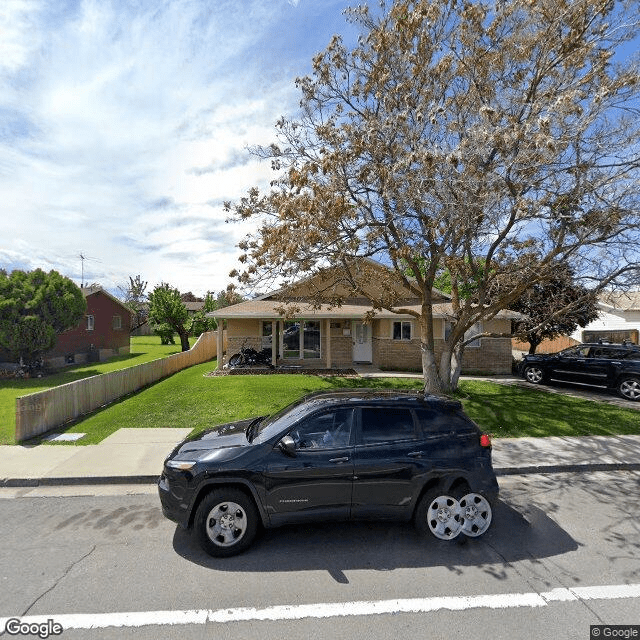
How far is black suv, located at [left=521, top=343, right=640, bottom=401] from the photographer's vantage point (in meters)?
12.1

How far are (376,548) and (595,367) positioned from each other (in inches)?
460

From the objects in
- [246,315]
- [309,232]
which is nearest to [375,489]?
[309,232]

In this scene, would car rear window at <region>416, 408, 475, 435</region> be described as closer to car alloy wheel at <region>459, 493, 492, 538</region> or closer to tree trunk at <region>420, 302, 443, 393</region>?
car alloy wheel at <region>459, 493, 492, 538</region>

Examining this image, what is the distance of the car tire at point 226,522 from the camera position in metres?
→ 4.26

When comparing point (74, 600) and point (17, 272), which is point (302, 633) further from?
point (17, 272)

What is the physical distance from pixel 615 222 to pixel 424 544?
8275mm

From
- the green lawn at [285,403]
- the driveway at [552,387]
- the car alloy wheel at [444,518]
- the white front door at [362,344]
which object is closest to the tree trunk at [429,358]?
the green lawn at [285,403]

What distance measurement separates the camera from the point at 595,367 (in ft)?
42.3

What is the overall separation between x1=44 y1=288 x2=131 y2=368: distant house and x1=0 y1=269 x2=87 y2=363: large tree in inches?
112

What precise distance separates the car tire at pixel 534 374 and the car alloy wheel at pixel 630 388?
268 cm

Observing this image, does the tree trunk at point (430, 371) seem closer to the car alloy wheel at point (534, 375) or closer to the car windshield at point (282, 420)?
the car alloy wheel at point (534, 375)

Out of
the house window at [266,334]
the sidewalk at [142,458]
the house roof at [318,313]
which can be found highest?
the house roof at [318,313]

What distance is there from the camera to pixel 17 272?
1912cm

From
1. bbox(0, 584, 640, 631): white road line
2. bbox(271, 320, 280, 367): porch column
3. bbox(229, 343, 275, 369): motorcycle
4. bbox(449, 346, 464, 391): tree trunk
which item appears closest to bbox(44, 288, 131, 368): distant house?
bbox(229, 343, 275, 369): motorcycle
